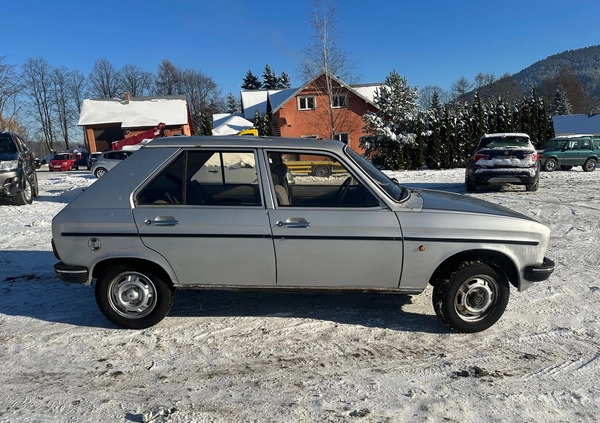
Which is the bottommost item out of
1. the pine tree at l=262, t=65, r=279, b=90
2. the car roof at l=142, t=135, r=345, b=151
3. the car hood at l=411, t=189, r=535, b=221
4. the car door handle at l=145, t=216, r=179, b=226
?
the car hood at l=411, t=189, r=535, b=221

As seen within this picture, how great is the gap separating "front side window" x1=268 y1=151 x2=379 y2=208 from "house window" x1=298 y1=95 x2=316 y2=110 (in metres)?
32.7

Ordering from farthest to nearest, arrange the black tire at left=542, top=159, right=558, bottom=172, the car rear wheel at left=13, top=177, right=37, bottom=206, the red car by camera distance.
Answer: the red car < the black tire at left=542, top=159, right=558, bottom=172 < the car rear wheel at left=13, top=177, right=37, bottom=206

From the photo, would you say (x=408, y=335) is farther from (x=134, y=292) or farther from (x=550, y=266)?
(x=134, y=292)

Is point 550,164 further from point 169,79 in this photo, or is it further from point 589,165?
point 169,79

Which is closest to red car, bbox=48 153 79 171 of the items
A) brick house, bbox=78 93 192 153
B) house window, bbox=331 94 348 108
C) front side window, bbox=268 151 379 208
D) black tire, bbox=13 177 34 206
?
brick house, bbox=78 93 192 153

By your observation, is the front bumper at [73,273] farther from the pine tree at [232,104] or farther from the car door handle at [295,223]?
the pine tree at [232,104]

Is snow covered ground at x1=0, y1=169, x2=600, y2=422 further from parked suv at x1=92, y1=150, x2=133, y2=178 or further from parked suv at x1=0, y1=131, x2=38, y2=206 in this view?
parked suv at x1=92, y1=150, x2=133, y2=178

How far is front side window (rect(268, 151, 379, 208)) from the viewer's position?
12.7 feet

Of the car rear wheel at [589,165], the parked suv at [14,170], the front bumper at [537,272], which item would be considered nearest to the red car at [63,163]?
the parked suv at [14,170]

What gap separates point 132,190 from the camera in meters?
3.92

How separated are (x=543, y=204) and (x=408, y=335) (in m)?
8.87

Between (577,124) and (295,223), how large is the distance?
58474mm

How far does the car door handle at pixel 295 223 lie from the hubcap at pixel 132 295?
4.75 ft

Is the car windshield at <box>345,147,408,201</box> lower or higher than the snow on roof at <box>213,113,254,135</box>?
lower
